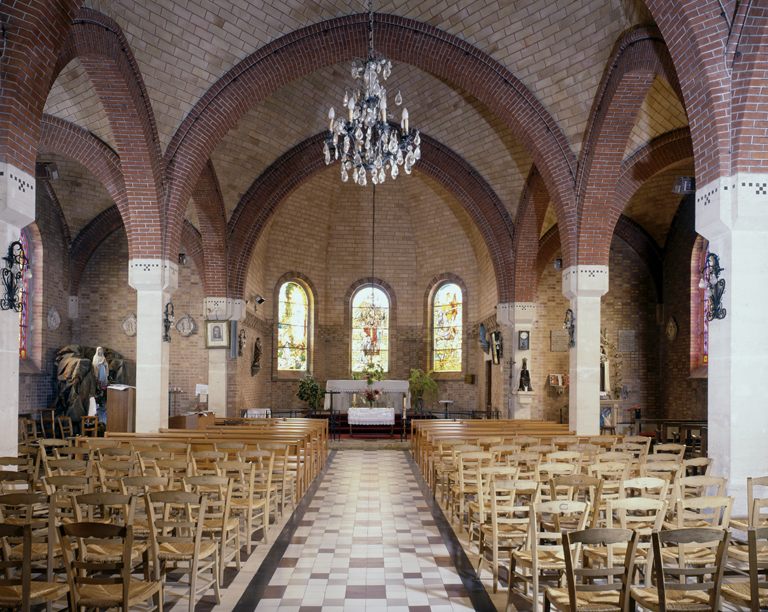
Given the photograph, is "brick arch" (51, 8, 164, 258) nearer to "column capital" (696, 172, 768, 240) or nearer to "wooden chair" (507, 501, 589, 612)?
"wooden chair" (507, 501, 589, 612)

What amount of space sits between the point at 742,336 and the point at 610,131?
18.1 ft

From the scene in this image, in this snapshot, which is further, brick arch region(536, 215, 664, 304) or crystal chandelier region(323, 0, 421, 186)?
brick arch region(536, 215, 664, 304)

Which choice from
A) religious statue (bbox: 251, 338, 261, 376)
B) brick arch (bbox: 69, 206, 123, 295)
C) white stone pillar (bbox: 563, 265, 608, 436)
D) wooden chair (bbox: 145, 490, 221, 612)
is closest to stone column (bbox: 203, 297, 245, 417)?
religious statue (bbox: 251, 338, 261, 376)

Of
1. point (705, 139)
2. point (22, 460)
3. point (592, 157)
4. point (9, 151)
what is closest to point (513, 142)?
point (592, 157)

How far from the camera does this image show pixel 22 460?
6.37 meters

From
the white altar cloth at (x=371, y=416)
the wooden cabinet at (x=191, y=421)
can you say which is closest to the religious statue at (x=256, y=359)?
the white altar cloth at (x=371, y=416)

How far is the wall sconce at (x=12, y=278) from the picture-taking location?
702 cm

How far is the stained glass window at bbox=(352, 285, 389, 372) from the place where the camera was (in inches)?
926

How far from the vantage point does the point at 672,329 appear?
18.9m

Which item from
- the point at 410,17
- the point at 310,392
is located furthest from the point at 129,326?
the point at 410,17

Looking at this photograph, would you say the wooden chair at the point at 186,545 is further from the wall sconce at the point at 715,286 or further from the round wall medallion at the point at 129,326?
the round wall medallion at the point at 129,326

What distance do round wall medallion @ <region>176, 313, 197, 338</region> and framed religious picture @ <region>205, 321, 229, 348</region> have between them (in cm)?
368

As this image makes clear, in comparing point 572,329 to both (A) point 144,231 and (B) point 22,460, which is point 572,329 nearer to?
(A) point 144,231

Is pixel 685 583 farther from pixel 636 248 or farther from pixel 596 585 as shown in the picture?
pixel 636 248
